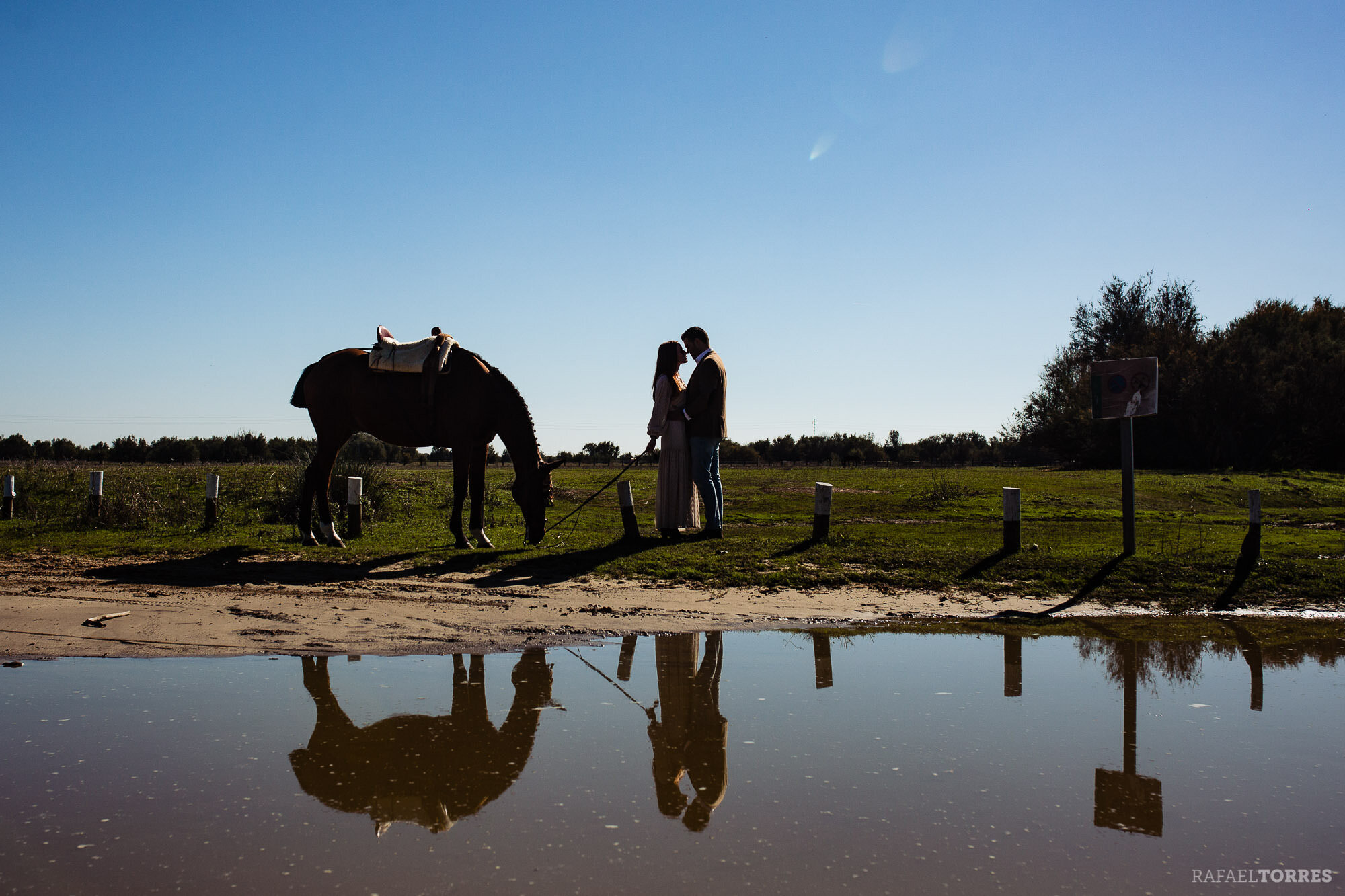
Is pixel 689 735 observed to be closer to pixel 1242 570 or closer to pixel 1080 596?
pixel 1080 596

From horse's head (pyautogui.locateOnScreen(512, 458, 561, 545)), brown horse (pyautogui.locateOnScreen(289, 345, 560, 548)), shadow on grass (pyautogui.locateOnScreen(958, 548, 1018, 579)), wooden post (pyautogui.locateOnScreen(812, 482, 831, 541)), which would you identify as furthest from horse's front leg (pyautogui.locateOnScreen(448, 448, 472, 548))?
shadow on grass (pyautogui.locateOnScreen(958, 548, 1018, 579))

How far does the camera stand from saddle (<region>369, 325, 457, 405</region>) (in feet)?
36.1

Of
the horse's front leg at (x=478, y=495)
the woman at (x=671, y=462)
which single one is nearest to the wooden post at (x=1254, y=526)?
the woman at (x=671, y=462)

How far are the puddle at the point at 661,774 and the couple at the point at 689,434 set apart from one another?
5.52m

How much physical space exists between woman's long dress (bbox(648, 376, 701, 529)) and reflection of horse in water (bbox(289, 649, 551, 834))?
6.49 m

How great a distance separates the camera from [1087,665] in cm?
590

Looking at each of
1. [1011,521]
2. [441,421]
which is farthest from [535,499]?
[1011,521]

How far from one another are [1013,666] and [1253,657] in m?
1.85

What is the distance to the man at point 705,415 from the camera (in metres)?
11.2

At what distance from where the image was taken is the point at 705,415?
11.3m

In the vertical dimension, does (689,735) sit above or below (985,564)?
below

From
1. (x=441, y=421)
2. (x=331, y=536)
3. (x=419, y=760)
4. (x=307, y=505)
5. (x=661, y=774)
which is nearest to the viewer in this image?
(x=661, y=774)

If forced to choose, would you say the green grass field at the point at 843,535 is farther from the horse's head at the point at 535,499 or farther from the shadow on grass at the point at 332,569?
the horse's head at the point at 535,499

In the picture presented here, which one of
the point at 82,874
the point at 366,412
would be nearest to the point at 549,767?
the point at 82,874
